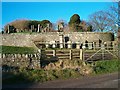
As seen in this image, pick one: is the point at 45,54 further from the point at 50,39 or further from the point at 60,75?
the point at 50,39

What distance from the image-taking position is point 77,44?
37.4 m

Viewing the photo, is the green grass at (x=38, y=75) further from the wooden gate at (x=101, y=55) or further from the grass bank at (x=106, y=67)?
the wooden gate at (x=101, y=55)

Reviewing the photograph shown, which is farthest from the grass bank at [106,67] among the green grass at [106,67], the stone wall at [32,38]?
the stone wall at [32,38]

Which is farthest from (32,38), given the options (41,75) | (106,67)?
(41,75)

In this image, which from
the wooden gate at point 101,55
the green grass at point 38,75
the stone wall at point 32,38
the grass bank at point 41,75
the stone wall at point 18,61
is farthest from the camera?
the stone wall at point 32,38

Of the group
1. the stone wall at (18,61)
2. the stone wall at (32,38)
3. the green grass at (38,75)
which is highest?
the stone wall at (32,38)

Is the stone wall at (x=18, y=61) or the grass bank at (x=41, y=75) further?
the stone wall at (x=18, y=61)

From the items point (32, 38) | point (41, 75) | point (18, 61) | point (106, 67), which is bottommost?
point (41, 75)

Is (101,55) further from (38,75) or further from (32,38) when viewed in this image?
(32,38)

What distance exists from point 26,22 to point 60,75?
39.2m

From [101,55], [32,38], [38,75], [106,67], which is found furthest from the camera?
[32,38]

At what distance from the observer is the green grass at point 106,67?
733 inches

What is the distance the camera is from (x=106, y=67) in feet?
66.1

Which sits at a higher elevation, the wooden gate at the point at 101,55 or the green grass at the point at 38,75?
the wooden gate at the point at 101,55
